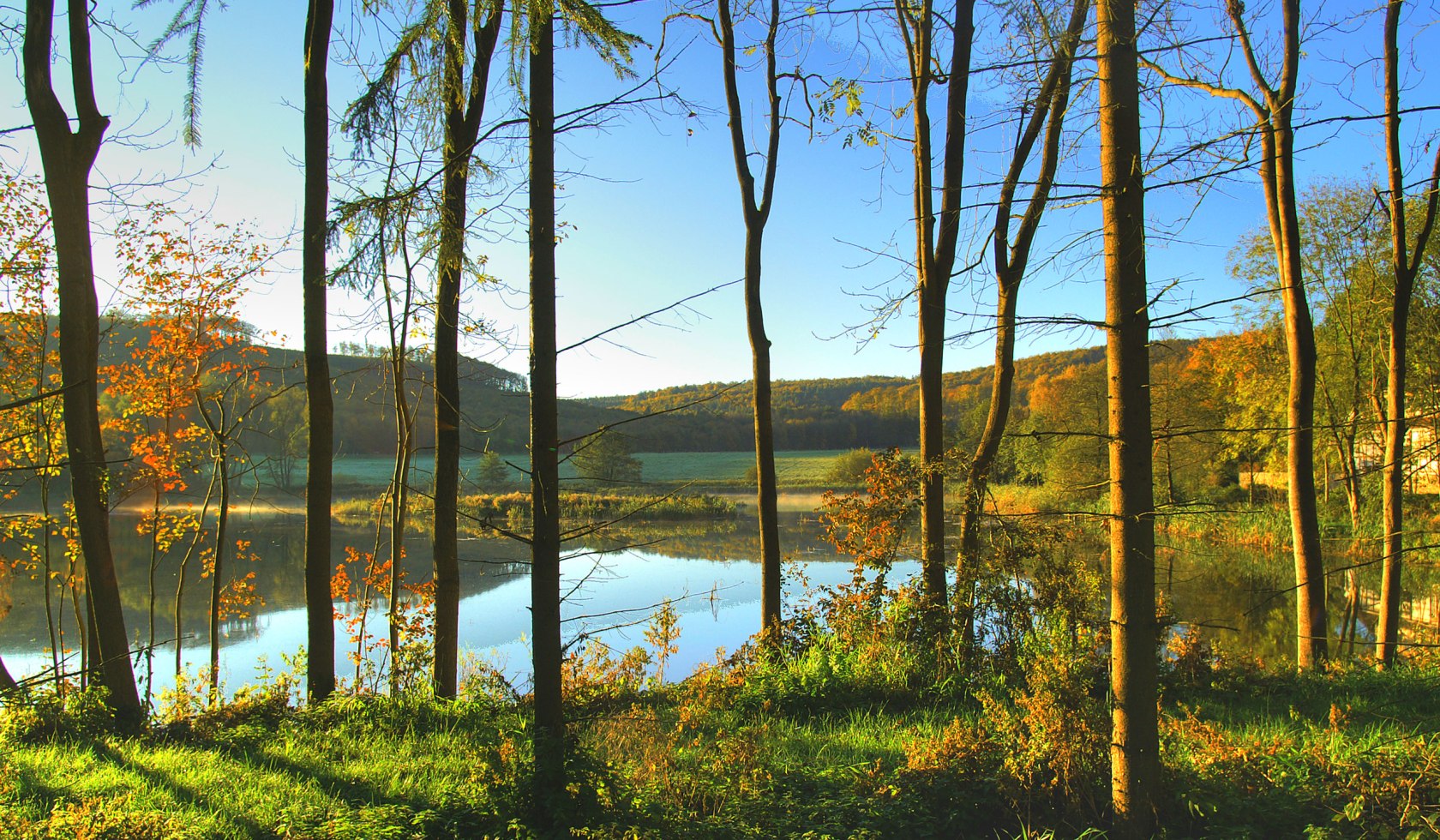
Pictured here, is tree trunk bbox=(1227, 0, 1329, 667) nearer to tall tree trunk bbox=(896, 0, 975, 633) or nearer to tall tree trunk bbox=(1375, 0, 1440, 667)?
tall tree trunk bbox=(1375, 0, 1440, 667)

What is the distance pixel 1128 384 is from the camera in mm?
3107

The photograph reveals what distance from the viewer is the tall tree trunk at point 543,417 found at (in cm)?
350

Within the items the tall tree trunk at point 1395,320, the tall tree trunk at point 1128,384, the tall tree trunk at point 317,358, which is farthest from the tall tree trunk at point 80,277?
the tall tree trunk at point 1395,320

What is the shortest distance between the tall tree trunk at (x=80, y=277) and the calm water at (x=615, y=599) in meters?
1.86

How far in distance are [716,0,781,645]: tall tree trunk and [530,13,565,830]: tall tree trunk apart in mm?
4256

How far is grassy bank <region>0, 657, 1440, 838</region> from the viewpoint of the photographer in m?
3.35

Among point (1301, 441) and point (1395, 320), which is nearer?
point (1301, 441)

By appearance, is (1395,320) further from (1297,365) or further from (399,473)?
(399,473)

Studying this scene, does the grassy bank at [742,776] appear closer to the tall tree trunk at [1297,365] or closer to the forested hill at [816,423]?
the tall tree trunk at [1297,365]

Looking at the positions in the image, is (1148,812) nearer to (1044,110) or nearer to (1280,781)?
(1280,781)

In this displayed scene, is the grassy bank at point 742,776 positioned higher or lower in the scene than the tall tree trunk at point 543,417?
lower

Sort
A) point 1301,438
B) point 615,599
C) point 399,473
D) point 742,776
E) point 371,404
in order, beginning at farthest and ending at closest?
point 615,599, point 371,404, point 399,473, point 1301,438, point 742,776

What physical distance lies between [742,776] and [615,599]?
9078mm

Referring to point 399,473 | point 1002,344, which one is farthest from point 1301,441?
point 399,473
